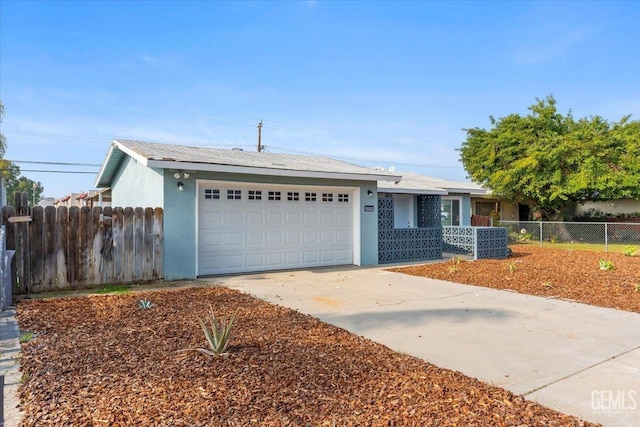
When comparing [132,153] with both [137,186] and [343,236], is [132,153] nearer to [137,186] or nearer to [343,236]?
[137,186]

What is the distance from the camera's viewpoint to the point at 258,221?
10633 millimetres

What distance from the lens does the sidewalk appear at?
303 cm

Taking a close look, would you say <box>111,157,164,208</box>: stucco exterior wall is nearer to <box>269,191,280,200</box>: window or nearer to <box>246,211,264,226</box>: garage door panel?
<box>246,211,264,226</box>: garage door panel

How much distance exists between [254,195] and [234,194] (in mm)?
552

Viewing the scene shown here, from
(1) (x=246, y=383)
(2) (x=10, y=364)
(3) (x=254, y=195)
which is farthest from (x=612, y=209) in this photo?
(2) (x=10, y=364)

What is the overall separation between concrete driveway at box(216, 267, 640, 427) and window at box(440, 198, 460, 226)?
42.4ft


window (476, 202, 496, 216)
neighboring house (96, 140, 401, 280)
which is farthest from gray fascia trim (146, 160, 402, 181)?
window (476, 202, 496, 216)

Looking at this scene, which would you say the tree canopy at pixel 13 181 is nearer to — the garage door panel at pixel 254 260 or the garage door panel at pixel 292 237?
the garage door panel at pixel 254 260

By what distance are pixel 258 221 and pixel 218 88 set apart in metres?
9.01

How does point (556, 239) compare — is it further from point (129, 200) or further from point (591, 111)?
point (129, 200)

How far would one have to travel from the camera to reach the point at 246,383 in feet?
11.4

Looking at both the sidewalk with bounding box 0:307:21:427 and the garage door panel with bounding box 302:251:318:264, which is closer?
the sidewalk with bounding box 0:307:21:427

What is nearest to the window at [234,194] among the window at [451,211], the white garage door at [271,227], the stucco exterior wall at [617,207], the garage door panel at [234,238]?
the white garage door at [271,227]

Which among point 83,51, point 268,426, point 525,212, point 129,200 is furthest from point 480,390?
point 525,212
